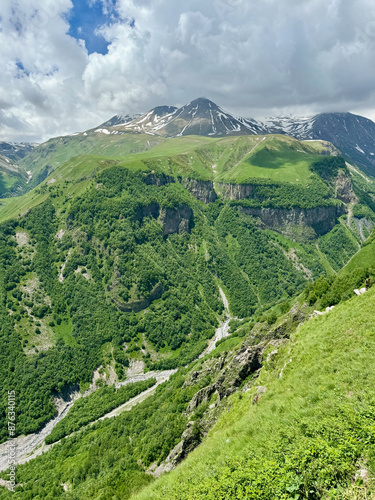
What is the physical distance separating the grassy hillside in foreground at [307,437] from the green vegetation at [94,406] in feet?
421

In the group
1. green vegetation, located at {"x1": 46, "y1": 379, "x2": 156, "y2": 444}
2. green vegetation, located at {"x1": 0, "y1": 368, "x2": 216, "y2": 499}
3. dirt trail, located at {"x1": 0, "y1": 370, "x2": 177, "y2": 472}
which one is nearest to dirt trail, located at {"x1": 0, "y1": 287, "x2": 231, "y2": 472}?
dirt trail, located at {"x1": 0, "y1": 370, "x2": 177, "y2": 472}

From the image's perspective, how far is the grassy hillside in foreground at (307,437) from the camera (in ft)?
44.7

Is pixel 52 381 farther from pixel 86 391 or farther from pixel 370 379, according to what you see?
pixel 370 379

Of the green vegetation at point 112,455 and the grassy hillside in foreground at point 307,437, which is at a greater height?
the grassy hillside in foreground at point 307,437

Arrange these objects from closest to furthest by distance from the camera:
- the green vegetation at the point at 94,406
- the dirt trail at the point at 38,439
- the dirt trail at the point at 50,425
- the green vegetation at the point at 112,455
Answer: the green vegetation at the point at 112,455, the dirt trail at the point at 38,439, the dirt trail at the point at 50,425, the green vegetation at the point at 94,406

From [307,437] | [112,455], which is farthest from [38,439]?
[307,437]

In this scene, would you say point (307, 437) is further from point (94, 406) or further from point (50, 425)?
point (50, 425)

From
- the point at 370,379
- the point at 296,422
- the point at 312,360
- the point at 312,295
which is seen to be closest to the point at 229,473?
the point at 296,422

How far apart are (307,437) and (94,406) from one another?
499ft

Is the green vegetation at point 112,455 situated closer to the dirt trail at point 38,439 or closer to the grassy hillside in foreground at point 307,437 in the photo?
the dirt trail at point 38,439

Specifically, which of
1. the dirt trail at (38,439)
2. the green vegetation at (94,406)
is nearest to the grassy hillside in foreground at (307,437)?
Result: the dirt trail at (38,439)

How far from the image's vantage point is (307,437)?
651 inches

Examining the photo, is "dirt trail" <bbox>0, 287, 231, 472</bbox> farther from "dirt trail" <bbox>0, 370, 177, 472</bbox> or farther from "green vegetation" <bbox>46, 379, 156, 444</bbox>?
"green vegetation" <bbox>46, 379, 156, 444</bbox>

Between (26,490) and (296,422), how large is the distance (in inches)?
4304
